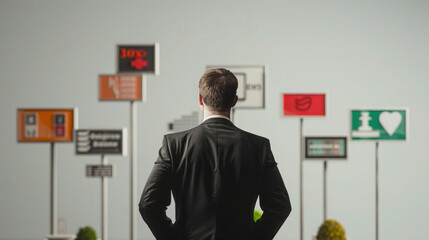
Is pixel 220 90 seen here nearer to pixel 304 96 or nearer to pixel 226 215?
pixel 226 215

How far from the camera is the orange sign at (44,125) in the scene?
9.75m

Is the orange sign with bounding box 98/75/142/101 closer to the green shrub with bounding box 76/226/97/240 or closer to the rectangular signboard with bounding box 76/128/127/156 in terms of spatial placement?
the rectangular signboard with bounding box 76/128/127/156

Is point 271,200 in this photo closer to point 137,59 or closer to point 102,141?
point 137,59

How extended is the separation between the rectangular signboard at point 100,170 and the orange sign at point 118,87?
3.11ft

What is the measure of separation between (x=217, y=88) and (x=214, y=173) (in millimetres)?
289

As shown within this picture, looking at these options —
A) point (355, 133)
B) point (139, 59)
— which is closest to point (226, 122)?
point (139, 59)

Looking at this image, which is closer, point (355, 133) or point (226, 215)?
point (226, 215)


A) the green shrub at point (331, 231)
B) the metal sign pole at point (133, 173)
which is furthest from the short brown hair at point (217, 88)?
the green shrub at point (331, 231)

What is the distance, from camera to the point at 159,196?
7.55 ft

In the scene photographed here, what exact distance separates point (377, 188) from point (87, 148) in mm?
4221

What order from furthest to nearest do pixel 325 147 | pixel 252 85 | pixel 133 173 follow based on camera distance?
pixel 325 147 → pixel 133 173 → pixel 252 85

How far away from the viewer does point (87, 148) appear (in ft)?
30.7

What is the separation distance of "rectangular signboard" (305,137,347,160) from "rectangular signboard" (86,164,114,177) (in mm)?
2757

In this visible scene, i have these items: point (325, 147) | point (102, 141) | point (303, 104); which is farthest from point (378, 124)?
point (102, 141)
